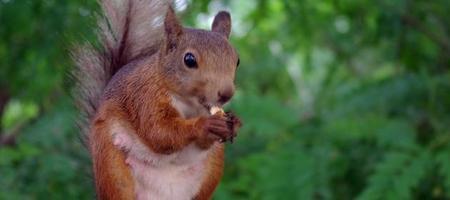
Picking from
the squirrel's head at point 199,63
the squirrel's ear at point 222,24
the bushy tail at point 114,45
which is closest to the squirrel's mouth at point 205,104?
the squirrel's head at point 199,63

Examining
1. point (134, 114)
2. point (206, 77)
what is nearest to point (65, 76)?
point (134, 114)

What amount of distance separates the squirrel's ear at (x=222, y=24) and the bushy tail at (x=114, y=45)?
0.15 metres

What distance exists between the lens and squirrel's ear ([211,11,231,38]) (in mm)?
1379

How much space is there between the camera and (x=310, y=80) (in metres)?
4.97

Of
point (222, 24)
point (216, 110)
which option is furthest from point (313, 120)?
point (216, 110)

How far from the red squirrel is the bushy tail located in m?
0.06

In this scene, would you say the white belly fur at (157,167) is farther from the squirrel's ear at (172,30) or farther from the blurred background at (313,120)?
the blurred background at (313,120)

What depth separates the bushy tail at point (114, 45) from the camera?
155 cm

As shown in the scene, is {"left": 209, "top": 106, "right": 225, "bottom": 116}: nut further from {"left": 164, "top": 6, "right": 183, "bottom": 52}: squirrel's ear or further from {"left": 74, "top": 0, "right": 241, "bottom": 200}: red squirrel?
{"left": 164, "top": 6, "right": 183, "bottom": 52}: squirrel's ear

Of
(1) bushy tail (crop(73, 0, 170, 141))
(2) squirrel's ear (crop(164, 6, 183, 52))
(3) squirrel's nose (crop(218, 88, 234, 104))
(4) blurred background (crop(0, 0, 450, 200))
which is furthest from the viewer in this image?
(4) blurred background (crop(0, 0, 450, 200))

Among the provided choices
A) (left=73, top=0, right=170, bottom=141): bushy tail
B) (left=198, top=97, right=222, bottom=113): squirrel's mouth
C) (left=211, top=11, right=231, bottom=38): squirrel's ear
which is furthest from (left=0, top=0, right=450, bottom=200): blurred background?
(left=198, top=97, right=222, bottom=113): squirrel's mouth

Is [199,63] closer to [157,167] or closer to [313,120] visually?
[157,167]

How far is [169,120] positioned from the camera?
135 cm

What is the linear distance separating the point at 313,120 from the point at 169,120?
1.48 metres
